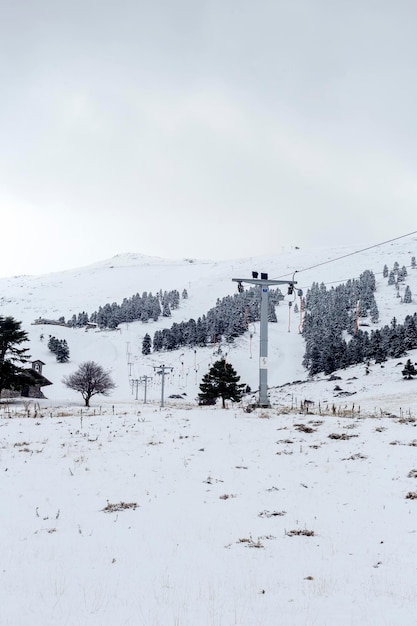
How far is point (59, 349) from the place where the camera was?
357 ft

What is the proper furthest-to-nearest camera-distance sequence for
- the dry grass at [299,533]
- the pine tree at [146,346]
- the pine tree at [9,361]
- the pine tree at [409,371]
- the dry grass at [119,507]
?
the pine tree at [146,346] → the pine tree at [409,371] → the pine tree at [9,361] → the dry grass at [119,507] → the dry grass at [299,533]

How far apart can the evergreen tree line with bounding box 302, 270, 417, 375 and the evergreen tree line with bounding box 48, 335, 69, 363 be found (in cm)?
6252

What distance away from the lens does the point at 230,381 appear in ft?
147

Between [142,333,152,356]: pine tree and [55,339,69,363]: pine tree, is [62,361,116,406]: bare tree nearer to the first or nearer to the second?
[55,339,69,363]: pine tree

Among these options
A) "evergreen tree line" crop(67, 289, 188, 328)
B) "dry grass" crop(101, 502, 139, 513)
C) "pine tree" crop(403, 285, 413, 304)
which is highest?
"pine tree" crop(403, 285, 413, 304)

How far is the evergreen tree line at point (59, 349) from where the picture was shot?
107062 millimetres

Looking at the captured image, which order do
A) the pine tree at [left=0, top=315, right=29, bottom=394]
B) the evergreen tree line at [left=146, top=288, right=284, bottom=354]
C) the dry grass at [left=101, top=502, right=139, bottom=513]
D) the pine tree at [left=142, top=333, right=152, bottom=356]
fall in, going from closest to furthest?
the dry grass at [left=101, top=502, right=139, bottom=513] → the pine tree at [left=0, top=315, right=29, bottom=394] → the pine tree at [left=142, top=333, right=152, bottom=356] → the evergreen tree line at [left=146, top=288, right=284, bottom=354]

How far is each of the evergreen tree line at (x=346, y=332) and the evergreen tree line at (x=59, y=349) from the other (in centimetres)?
6252

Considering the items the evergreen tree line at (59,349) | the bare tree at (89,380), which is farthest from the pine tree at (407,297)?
the bare tree at (89,380)

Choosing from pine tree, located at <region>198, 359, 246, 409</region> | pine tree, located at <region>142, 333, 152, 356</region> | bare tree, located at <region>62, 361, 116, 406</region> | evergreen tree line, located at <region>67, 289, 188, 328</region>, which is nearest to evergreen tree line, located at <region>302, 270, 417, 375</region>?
pine tree, located at <region>198, 359, 246, 409</region>

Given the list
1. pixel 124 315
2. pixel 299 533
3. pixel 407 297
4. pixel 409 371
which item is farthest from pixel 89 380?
pixel 407 297

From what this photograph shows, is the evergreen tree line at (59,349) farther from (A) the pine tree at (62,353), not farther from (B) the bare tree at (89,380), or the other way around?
(B) the bare tree at (89,380)

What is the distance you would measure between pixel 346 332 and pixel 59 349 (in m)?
84.5

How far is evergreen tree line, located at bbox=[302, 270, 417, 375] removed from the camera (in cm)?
8631
